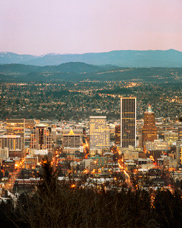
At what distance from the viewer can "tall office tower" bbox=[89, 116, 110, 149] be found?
4875 cm

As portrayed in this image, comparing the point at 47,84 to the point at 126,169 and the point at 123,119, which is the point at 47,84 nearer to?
the point at 123,119

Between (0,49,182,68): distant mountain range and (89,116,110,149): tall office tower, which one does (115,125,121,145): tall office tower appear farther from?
(0,49,182,68): distant mountain range

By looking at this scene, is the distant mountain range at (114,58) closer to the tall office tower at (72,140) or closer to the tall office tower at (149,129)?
the tall office tower at (149,129)

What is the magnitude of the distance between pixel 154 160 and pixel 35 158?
7.79 metres

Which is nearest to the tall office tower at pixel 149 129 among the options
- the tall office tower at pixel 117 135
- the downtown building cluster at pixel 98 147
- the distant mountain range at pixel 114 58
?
the downtown building cluster at pixel 98 147

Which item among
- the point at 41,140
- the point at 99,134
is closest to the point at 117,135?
the point at 99,134

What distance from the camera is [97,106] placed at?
239ft

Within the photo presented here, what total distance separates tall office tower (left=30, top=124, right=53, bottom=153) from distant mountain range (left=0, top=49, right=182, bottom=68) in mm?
45139

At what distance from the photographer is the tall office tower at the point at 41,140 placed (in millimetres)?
46125

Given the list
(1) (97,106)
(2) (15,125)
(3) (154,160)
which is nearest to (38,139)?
(2) (15,125)

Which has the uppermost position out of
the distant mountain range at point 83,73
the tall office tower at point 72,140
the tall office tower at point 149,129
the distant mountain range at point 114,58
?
the distant mountain range at point 114,58

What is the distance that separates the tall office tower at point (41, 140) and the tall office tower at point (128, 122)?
5.86m

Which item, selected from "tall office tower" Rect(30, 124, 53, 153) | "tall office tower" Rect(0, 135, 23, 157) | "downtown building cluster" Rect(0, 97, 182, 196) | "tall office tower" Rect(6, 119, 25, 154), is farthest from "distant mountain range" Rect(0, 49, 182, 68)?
"tall office tower" Rect(0, 135, 23, 157)

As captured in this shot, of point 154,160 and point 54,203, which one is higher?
point 54,203
